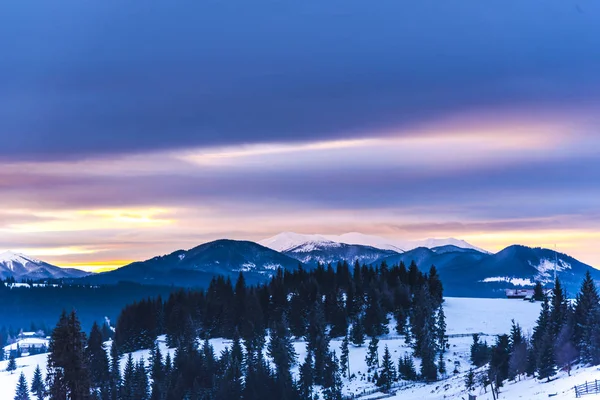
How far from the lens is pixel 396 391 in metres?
158

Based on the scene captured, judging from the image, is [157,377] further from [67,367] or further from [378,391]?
[67,367]

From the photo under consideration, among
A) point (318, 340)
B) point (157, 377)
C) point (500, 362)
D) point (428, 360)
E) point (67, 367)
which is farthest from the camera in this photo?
point (318, 340)

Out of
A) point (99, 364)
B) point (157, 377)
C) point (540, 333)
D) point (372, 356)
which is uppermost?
point (540, 333)

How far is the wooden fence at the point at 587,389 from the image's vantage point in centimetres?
8915

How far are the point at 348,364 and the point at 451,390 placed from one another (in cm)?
3756

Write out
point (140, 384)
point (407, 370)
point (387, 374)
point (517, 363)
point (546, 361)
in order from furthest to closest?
point (407, 370)
point (140, 384)
point (387, 374)
point (517, 363)
point (546, 361)

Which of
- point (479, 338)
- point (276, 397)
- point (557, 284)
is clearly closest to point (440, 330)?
point (479, 338)

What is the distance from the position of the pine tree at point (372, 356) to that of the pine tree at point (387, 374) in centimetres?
305

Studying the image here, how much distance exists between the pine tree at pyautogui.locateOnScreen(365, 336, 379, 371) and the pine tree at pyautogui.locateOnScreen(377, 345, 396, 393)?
3.05 meters

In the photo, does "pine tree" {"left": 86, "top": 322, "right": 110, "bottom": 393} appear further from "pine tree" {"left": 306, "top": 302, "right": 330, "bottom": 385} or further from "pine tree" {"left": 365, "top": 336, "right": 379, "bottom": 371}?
"pine tree" {"left": 365, "top": 336, "right": 379, "bottom": 371}

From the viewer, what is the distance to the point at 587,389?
90.6 meters

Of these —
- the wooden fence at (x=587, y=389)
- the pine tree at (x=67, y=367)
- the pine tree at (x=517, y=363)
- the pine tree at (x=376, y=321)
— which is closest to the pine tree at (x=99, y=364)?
the pine tree at (x=376, y=321)

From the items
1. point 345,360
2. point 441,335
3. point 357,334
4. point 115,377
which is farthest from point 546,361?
point 115,377

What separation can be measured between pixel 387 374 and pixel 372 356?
10.1 meters
